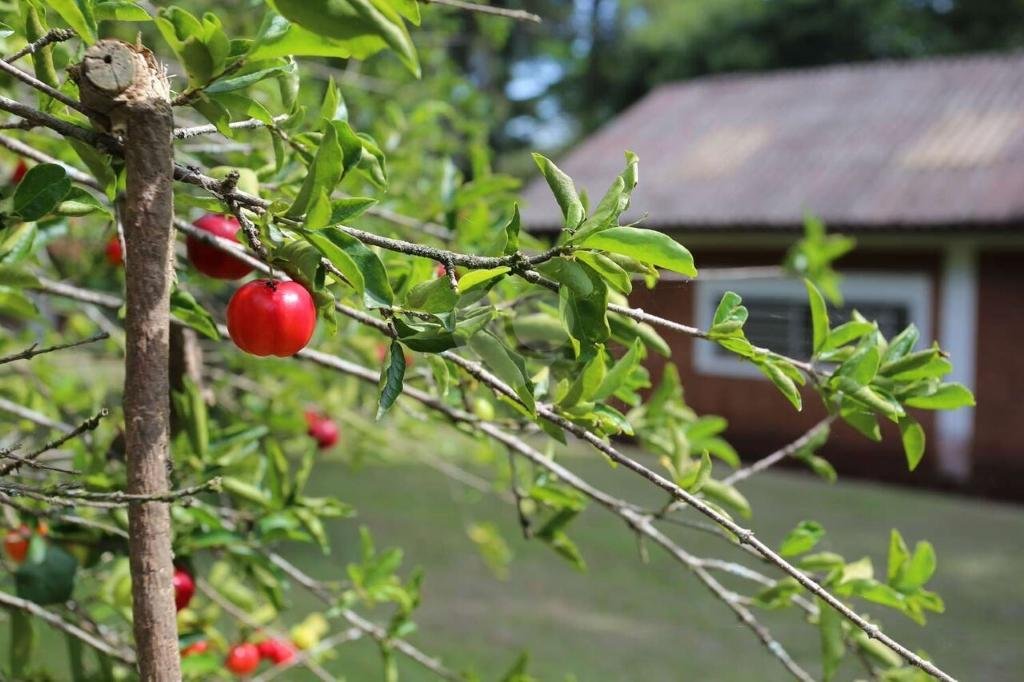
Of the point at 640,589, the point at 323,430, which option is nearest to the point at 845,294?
the point at 640,589

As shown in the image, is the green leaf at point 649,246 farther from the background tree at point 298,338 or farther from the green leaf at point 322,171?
the green leaf at point 322,171

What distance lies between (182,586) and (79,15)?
2.92 ft

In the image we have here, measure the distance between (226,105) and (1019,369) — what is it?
775 centimetres

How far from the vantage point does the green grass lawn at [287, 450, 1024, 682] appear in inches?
163

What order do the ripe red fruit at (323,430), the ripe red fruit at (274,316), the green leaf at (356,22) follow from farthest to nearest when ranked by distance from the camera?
the ripe red fruit at (323,430) → the ripe red fruit at (274,316) → the green leaf at (356,22)

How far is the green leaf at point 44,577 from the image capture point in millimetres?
1370

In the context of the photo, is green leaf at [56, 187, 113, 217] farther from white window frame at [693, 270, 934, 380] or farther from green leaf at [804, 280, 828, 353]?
white window frame at [693, 270, 934, 380]

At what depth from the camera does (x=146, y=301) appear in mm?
872

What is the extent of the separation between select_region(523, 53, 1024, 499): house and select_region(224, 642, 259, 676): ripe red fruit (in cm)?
441

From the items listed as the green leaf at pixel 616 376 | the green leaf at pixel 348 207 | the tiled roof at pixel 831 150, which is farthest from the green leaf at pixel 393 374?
the tiled roof at pixel 831 150

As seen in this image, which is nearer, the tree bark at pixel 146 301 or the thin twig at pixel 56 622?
the tree bark at pixel 146 301

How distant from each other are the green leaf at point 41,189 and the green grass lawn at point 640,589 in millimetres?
1759

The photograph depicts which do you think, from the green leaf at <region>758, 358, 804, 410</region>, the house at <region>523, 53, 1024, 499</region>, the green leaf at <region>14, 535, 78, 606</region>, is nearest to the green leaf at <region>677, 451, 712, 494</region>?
the green leaf at <region>758, 358, 804, 410</region>

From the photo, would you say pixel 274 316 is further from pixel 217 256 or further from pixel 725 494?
pixel 725 494
